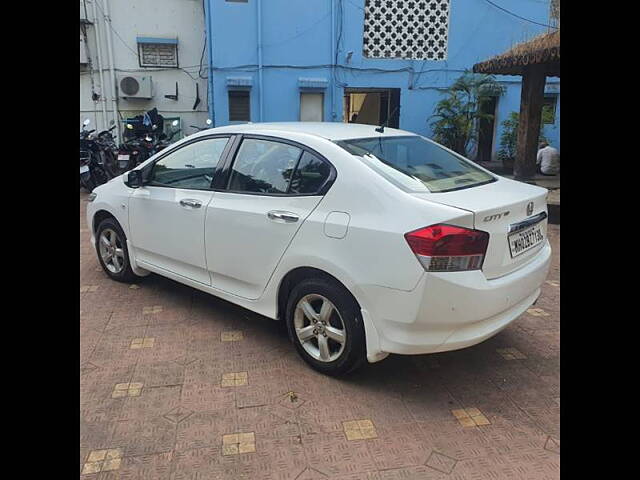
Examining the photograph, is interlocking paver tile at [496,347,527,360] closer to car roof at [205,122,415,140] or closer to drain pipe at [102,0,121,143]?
car roof at [205,122,415,140]

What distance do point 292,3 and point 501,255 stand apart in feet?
34.0

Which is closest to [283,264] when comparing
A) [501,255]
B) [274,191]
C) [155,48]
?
[274,191]

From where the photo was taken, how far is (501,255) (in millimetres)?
2623

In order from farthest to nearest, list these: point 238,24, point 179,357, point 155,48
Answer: point 155,48
point 238,24
point 179,357

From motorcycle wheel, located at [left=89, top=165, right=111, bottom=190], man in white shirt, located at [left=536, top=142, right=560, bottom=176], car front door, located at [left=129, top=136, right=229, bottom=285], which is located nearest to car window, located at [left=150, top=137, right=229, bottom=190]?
car front door, located at [left=129, top=136, right=229, bottom=285]

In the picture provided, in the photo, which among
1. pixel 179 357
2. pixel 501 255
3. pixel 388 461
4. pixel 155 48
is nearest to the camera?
pixel 388 461

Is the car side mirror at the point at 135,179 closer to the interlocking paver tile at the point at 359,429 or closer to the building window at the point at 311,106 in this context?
the interlocking paver tile at the point at 359,429

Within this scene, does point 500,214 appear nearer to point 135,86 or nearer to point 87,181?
point 87,181

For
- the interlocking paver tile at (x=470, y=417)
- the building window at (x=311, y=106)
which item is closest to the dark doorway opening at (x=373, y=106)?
the building window at (x=311, y=106)

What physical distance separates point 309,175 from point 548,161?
353 inches

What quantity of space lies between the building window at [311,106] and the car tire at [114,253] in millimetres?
8223

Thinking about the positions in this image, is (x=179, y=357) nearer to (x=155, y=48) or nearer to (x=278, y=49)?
(x=278, y=49)

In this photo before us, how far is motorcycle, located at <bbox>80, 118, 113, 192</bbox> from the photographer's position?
919 cm

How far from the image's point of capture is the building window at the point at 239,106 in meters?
11.7
